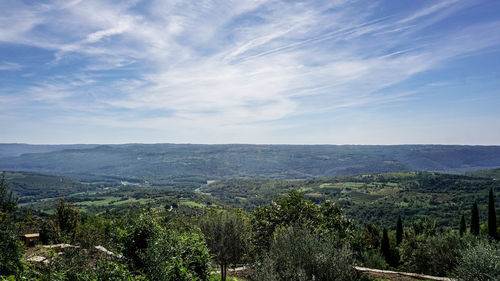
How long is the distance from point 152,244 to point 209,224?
399 inches

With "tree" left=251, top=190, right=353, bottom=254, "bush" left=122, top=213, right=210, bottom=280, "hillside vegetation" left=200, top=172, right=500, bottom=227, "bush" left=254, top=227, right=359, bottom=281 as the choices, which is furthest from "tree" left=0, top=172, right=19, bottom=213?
"hillside vegetation" left=200, top=172, right=500, bottom=227

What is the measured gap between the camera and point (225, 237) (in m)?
16.7

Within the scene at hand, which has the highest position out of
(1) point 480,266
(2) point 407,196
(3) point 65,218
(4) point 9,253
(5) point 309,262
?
(4) point 9,253

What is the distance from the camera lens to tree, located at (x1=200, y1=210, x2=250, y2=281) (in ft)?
53.9

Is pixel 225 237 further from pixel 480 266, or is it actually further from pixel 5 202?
pixel 5 202

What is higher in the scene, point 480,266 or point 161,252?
point 161,252

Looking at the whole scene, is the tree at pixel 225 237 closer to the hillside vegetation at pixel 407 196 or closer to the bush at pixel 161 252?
the bush at pixel 161 252

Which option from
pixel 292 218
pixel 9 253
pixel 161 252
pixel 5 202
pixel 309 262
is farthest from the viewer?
pixel 5 202

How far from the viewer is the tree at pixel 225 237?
16422mm

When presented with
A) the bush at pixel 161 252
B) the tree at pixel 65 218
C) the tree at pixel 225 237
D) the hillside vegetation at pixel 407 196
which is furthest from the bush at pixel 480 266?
the hillside vegetation at pixel 407 196

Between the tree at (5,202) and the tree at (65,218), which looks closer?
the tree at (5,202)

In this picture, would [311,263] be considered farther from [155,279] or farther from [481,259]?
[481,259]

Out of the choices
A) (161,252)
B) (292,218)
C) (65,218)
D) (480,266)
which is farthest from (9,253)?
(65,218)

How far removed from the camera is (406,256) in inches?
1422
